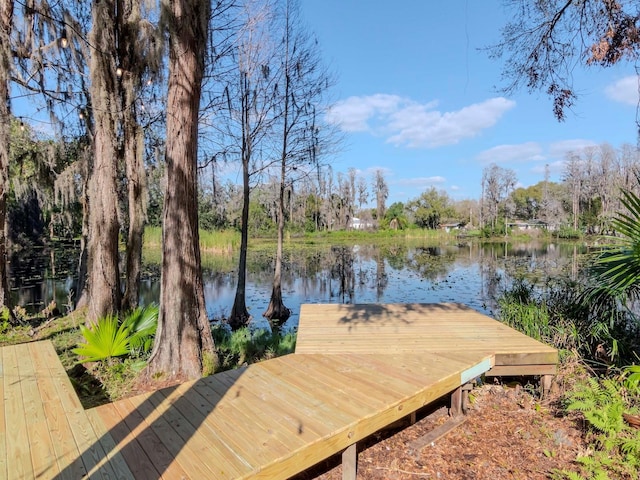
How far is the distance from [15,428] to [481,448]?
3170 millimetres

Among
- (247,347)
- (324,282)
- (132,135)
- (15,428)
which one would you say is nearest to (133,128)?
(132,135)

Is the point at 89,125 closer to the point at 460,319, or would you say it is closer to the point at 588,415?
the point at 460,319

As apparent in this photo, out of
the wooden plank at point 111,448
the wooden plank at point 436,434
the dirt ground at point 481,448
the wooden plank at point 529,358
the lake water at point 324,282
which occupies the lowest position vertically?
the lake water at point 324,282

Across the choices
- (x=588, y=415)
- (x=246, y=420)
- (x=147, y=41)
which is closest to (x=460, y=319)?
(x=588, y=415)

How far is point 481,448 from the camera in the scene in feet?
9.18

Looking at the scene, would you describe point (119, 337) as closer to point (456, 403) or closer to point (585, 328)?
point (456, 403)

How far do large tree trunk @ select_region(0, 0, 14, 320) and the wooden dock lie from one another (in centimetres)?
281

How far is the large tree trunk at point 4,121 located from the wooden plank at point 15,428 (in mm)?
3286

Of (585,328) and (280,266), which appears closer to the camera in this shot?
(585,328)

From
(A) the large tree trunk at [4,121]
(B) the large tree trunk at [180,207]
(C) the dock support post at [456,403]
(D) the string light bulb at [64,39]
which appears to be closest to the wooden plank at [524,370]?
(C) the dock support post at [456,403]

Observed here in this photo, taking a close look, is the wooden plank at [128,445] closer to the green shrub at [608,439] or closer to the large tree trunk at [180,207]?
the large tree trunk at [180,207]

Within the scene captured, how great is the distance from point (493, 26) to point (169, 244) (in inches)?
202

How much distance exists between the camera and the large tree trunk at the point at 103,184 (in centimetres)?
515

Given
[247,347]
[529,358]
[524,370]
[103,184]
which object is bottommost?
[247,347]
